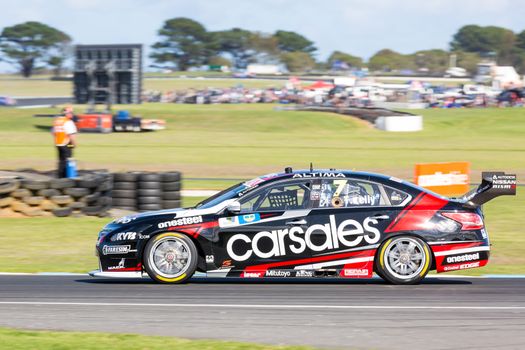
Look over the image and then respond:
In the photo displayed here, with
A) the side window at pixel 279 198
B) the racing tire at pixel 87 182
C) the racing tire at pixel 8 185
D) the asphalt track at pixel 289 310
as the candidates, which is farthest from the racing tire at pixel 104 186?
the side window at pixel 279 198

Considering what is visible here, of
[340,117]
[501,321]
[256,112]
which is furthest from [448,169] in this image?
[256,112]

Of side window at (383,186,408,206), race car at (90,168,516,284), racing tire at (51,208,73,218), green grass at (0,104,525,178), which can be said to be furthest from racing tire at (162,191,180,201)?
green grass at (0,104,525,178)

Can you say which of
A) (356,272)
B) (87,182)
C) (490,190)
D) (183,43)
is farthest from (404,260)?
(183,43)

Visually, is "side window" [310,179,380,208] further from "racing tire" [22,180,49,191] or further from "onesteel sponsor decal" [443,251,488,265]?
"racing tire" [22,180,49,191]

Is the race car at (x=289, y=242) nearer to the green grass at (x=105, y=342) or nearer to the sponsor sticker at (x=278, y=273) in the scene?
the sponsor sticker at (x=278, y=273)

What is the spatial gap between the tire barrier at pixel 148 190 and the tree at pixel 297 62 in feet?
538

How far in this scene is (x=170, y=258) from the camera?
9.75 meters

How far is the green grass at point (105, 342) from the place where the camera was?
671 cm

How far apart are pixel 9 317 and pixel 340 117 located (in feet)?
158

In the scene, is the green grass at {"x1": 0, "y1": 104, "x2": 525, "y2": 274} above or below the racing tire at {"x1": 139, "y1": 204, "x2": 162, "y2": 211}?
below

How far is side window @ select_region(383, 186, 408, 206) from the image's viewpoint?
994 centimetres

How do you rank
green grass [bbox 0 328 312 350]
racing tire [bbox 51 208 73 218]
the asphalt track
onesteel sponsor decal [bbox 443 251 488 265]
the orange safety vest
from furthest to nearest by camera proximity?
the orange safety vest
racing tire [bbox 51 208 73 218]
onesteel sponsor decal [bbox 443 251 488 265]
the asphalt track
green grass [bbox 0 328 312 350]

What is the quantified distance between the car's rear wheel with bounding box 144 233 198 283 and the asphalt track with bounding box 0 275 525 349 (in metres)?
0.14

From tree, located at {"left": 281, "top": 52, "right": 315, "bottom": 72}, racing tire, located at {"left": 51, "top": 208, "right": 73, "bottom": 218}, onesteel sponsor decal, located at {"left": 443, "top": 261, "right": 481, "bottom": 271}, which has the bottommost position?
racing tire, located at {"left": 51, "top": 208, "right": 73, "bottom": 218}
